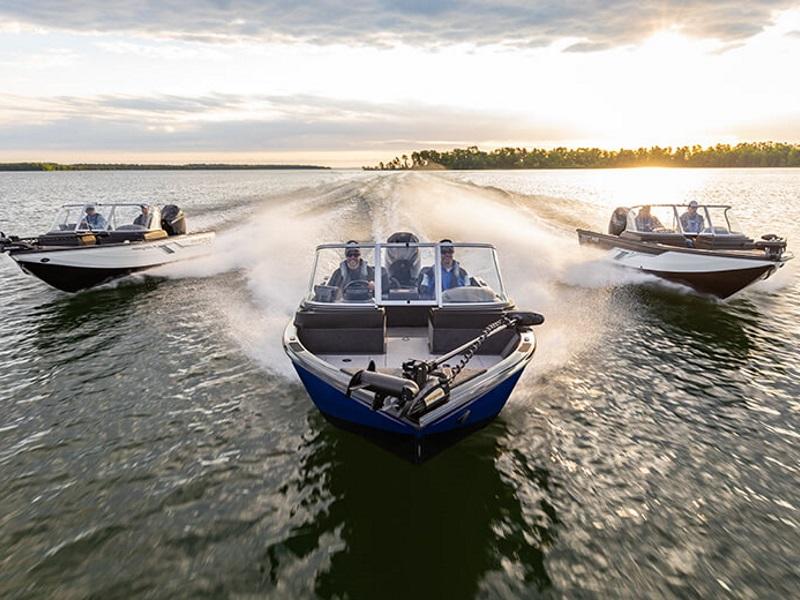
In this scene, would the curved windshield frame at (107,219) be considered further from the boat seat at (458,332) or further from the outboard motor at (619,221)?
the outboard motor at (619,221)

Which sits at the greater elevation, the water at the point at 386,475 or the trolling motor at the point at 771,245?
the trolling motor at the point at 771,245

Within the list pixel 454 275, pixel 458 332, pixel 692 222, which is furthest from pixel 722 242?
pixel 458 332

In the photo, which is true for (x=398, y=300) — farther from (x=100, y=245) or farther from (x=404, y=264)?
(x=100, y=245)

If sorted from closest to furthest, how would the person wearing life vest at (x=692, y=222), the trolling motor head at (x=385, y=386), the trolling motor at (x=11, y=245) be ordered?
the trolling motor head at (x=385, y=386)
the trolling motor at (x=11, y=245)
the person wearing life vest at (x=692, y=222)

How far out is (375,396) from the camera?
524 cm

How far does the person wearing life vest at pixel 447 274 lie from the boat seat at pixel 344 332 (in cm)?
123

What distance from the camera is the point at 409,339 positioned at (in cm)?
784

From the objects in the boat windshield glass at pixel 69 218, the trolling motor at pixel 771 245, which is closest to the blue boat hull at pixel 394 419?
the trolling motor at pixel 771 245

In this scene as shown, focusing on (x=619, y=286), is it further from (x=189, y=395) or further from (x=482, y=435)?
(x=189, y=395)

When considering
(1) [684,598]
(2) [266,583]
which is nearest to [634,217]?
(1) [684,598]

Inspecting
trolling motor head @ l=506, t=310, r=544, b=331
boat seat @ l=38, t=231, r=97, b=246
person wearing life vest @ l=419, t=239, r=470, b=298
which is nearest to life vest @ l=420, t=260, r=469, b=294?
person wearing life vest @ l=419, t=239, r=470, b=298

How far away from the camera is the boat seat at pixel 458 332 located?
7.26 m

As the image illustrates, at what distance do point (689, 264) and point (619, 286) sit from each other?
2.16 metres

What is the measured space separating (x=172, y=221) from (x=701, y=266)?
699 inches
